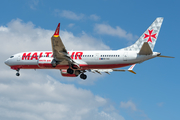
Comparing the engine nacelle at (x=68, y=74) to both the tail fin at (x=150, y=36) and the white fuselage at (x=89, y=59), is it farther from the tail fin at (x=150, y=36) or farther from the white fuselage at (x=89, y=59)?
the tail fin at (x=150, y=36)

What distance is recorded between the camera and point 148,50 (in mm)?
42312

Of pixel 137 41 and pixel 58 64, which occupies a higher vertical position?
pixel 137 41

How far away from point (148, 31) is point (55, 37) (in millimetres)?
14516

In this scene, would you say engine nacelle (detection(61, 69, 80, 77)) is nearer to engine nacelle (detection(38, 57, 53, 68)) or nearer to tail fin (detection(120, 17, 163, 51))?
engine nacelle (detection(38, 57, 53, 68))

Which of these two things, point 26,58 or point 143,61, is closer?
point 143,61

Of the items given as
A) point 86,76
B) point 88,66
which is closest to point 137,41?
point 88,66

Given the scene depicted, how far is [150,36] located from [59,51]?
13948 millimetres

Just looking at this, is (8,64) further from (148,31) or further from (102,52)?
(148,31)

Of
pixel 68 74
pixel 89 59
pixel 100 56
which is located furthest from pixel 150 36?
pixel 68 74

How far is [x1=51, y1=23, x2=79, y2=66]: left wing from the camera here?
41.9 m

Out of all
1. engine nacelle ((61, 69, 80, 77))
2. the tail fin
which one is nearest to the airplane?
the tail fin

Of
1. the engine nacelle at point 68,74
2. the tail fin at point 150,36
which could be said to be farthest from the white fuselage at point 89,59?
the engine nacelle at point 68,74

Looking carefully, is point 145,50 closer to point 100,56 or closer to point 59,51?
point 100,56

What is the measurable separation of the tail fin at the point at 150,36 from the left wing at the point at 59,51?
933cm
